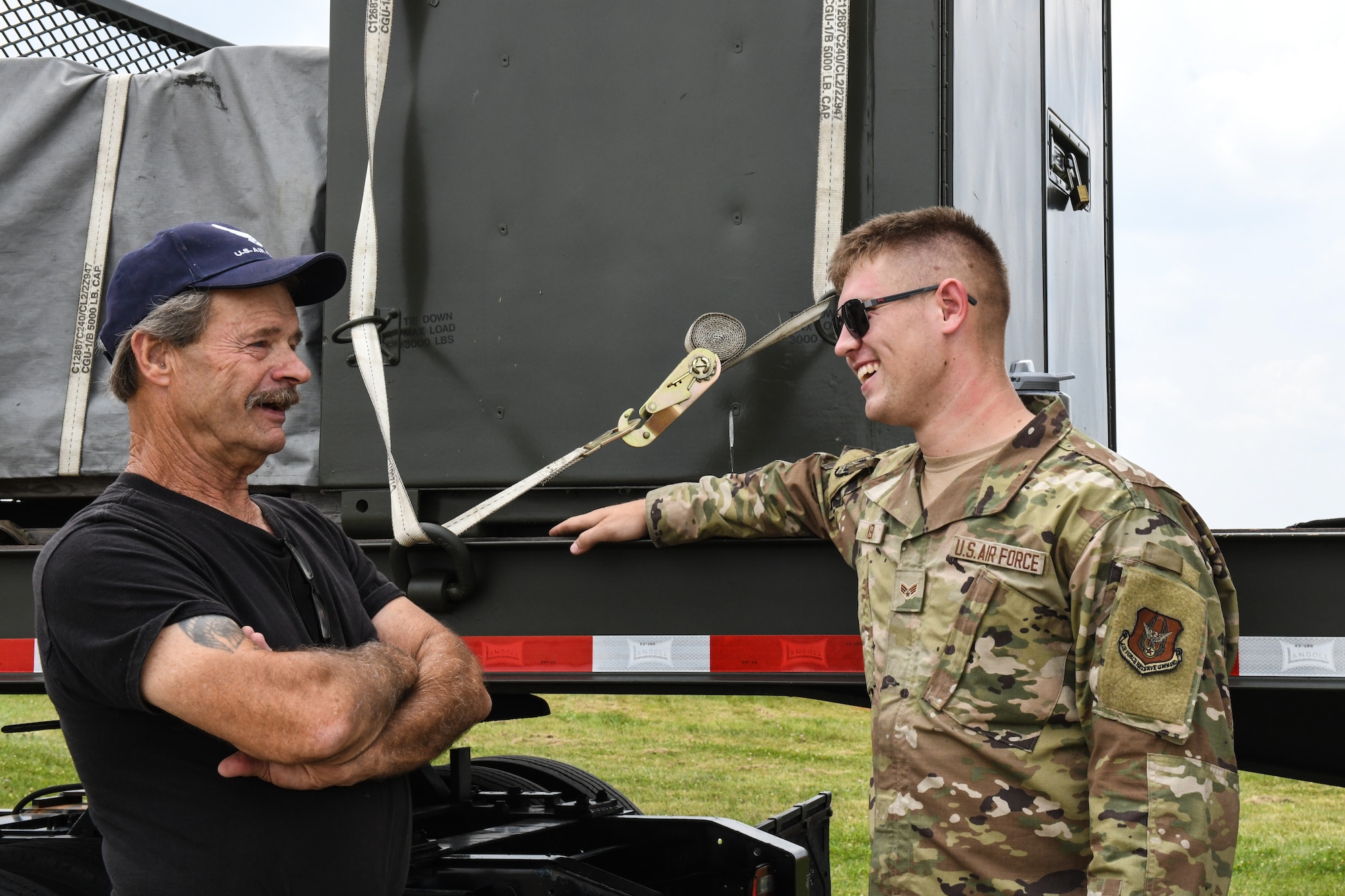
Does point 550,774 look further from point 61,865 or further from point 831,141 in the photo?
point 831,141

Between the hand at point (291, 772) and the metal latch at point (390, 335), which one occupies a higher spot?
the metal latch at point (390, 335)

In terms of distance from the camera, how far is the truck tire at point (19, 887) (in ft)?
8.37

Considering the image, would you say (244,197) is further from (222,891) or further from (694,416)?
(222,891)

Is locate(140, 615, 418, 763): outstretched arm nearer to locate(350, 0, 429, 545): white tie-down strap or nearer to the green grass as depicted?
locate(350, 0, 429, 545): white tie-down strap

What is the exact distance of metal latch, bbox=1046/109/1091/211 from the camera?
3248 millimetres

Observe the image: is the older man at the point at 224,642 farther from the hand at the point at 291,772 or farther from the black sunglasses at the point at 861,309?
the black sunglasses at the point at 861,309

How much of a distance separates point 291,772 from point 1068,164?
258 cm

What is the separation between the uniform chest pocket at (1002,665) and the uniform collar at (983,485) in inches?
4.6

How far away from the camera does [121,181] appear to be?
117 inches

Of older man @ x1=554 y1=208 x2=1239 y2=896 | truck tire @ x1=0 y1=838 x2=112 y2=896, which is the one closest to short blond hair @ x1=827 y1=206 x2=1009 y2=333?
older man @ x1=554 y1=208 x2=1239 y2=896

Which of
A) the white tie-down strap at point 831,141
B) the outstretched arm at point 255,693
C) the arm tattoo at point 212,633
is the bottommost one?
the outstretched arm at point 255,693

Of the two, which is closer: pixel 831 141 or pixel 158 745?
pixel 158 745

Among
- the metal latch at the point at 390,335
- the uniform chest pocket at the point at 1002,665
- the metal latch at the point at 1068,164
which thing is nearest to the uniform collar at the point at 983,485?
the uniform chest pocket at the point at 1002,665

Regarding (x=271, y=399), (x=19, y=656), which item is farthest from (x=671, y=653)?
(x=19, y=656)
